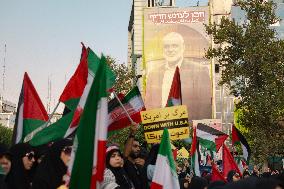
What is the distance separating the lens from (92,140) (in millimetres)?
4711

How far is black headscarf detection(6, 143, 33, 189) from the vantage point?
6.75m

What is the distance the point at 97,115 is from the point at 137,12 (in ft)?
319

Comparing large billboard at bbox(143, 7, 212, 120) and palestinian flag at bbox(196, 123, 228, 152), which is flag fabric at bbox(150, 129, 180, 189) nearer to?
palestinian flag at bbox(196, 123, 228, 152)

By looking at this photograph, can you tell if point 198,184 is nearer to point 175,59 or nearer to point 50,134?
point 50,134

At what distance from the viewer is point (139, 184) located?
806 centimetres

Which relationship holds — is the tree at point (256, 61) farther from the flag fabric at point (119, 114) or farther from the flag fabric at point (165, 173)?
the flag fabric at point (165, 173)

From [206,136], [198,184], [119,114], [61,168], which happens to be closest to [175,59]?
[206,136]

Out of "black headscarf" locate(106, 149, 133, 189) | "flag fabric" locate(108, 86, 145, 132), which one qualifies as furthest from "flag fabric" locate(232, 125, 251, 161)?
"black headscarf" locate(106, 149, 133, 189)

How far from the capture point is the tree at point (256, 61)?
28469mm

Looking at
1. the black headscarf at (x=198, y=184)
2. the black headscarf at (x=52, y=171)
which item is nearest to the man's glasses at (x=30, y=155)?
the black headscarf at (x=52, y=171)

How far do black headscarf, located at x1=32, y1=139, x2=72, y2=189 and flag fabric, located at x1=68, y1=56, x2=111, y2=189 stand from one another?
3.95ft

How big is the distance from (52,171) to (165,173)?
3.73ft

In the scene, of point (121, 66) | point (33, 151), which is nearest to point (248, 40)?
point (121, 66)

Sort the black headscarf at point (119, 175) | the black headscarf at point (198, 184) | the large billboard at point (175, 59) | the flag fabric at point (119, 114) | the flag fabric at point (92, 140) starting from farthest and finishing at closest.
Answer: the large billboard at point (175, 59)
the flag fabric at point (119, 114)
the black headscarf at point (198, 184)
the black headscarf at point (119, 175)
the flag fabric at point (92, 140)
